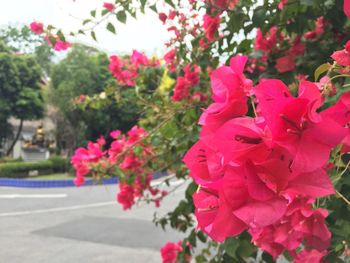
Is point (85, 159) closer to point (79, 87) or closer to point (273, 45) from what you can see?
point (273, 45)

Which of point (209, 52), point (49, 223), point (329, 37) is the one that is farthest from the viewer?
point (49, 223)

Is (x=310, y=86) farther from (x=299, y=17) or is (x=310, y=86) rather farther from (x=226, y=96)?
(x=299, y=17)

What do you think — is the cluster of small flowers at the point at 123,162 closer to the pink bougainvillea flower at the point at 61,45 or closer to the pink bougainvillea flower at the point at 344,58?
the pink bougainvillea flower at the point at 61,45

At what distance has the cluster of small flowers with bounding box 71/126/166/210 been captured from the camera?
74.3 inches

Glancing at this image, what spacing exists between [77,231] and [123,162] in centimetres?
336

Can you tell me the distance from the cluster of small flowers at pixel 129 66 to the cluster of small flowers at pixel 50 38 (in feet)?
2.04

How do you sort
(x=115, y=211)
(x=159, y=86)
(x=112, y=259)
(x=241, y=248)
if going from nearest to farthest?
(x=241, y=248), (x=159, y=86), (x=112, y=259), (x=115, y=211)

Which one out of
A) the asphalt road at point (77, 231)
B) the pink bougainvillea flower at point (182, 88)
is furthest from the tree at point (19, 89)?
the pink bougainvillea flower at point (182, 88)

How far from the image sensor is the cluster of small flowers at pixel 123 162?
6.19 ft

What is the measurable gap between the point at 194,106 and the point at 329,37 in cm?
57

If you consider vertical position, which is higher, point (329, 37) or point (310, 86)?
point (329, 37)

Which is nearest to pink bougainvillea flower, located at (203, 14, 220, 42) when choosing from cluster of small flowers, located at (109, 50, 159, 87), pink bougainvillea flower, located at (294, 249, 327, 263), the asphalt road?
cluster of small flowers, located at (109, 50, 159, 87)

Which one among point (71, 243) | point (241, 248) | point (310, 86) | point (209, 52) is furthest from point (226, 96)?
point (71, 243)

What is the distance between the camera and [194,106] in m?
1.73
